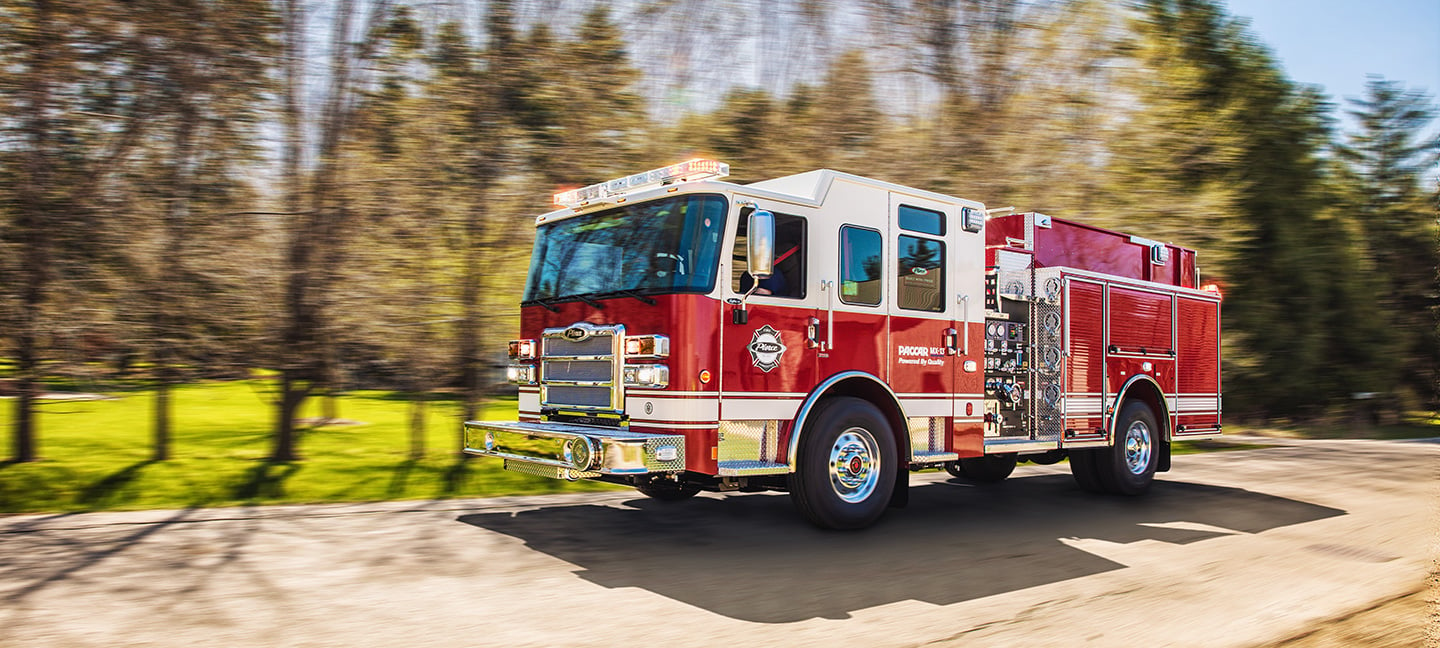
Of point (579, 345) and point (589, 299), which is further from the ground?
point (589, 299)

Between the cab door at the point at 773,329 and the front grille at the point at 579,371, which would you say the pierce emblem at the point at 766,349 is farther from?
the front grille at the point at 579,371

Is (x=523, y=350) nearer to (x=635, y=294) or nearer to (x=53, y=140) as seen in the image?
(x=635, y=294)

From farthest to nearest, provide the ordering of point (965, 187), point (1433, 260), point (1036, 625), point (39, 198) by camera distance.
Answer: point (1433, 260) < point (965, 187) < point (39, 198) < point (1036, 625)

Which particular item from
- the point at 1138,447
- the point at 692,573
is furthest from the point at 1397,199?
the point at 692,573

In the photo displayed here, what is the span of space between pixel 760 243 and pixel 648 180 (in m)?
1.28

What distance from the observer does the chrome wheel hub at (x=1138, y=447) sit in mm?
10500

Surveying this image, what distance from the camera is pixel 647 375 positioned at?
6.85m

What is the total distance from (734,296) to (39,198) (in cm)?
654

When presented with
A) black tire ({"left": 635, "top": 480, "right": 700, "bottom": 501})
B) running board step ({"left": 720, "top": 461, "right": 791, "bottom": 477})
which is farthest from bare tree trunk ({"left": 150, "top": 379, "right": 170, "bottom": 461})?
running board step ({"left": 720, "top": 461, "right": 791, "bottom": 477})

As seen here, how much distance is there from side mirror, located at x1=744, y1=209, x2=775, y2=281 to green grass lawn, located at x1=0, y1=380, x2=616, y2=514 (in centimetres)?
430

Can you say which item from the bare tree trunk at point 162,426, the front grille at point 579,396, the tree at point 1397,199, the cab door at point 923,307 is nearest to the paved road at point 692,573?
the front grille at point 579,396

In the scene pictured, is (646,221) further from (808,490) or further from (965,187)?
(965,187)

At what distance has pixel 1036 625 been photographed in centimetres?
510

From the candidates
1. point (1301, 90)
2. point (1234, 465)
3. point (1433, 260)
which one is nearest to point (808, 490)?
point (1234, 465)
